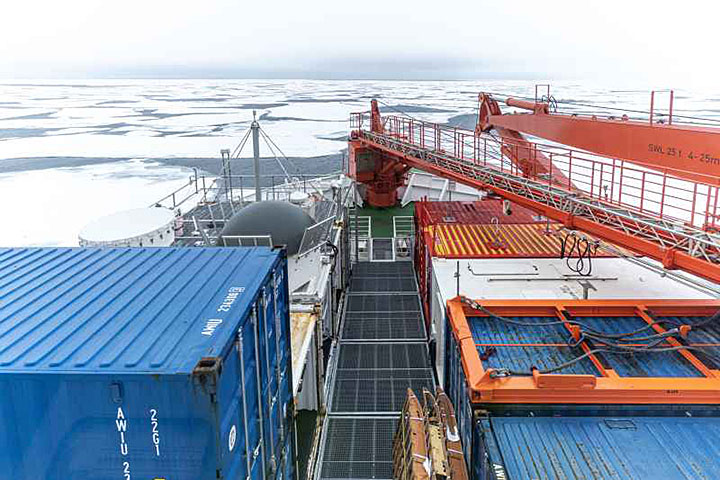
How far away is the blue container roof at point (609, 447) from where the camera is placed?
5.15 metres

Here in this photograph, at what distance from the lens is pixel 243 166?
37125mm

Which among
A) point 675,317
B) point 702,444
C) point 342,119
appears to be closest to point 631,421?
point 702,444

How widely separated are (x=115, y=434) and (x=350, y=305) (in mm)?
10128

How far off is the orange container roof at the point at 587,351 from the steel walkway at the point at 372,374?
2.36m

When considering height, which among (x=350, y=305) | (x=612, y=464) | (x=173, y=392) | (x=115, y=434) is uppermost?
(x=173, y=392)

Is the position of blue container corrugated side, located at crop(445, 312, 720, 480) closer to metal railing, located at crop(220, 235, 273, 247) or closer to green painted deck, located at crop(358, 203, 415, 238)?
metal railing, located at crop(220, 235, 273, 247)

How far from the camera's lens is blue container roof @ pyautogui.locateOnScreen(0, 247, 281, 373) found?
12.5 feet

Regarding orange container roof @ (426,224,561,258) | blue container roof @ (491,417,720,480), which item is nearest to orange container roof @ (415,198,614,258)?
orange container roof @ (426,224,561,258)

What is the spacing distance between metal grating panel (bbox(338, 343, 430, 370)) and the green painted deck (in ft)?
31.1

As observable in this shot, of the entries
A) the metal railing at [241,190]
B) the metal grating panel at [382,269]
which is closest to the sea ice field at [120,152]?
the metal railing at [241,190]

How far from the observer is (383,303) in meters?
13.9

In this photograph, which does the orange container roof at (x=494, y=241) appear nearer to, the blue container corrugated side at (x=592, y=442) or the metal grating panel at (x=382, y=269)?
the metal grating panel at (x=382, y=269)

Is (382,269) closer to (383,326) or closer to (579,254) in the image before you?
(383,326)

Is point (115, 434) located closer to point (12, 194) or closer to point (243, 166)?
point (12, 194)
